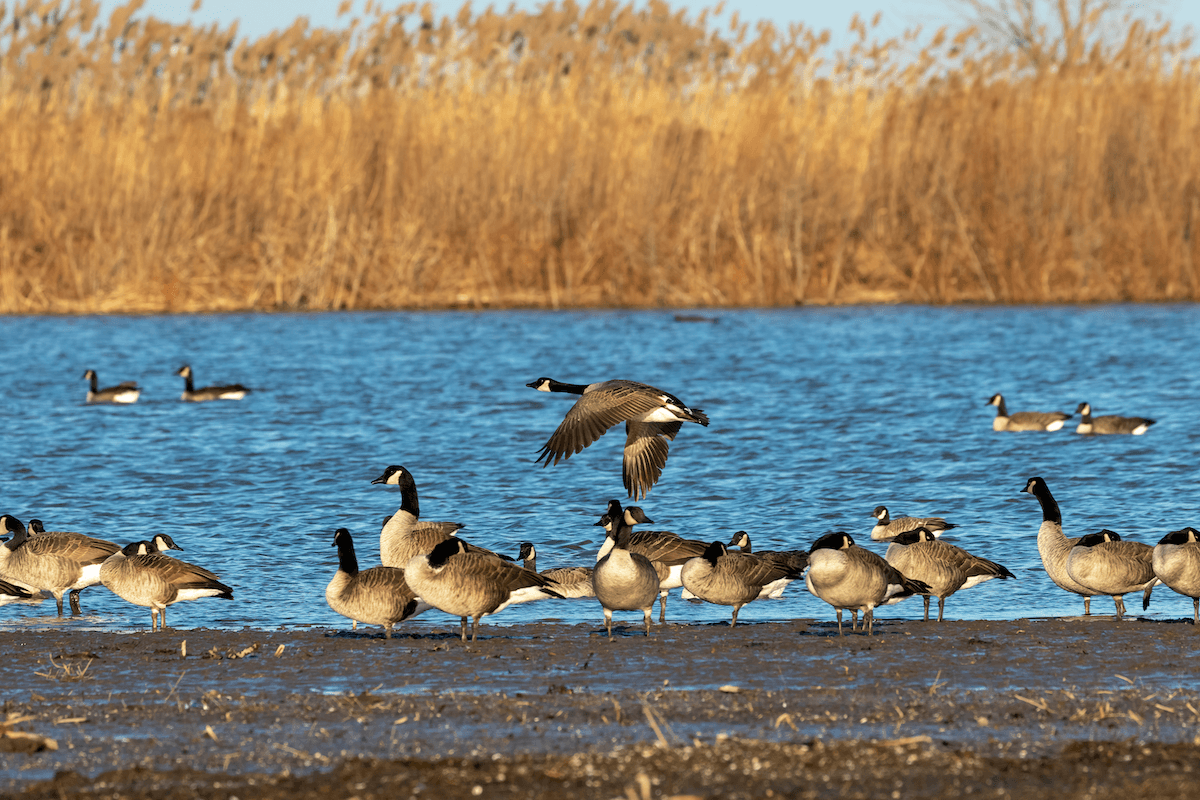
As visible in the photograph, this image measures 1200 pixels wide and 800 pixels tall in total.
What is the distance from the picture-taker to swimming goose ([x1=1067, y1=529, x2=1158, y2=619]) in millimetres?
9531

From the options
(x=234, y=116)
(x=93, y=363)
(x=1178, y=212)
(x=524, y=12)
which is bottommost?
(x=93, y=363)

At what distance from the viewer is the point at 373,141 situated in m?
32.7

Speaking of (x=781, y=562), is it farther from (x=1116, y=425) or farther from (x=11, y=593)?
(x=1116, y=425)

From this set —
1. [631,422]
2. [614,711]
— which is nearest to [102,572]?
[631,422]

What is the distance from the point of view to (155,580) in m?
9.70

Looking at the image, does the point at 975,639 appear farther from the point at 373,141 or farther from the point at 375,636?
the point at 373,141

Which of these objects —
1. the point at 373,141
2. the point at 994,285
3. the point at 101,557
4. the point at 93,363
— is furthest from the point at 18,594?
the point at 994,285

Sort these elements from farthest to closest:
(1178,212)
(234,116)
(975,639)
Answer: (234,116) < (1178,212) < (975,639)

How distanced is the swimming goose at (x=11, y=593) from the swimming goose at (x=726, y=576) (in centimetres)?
435

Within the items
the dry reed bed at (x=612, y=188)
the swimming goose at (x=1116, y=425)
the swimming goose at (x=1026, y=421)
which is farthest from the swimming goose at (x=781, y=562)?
the dry reed bed at (x=612, y=188)

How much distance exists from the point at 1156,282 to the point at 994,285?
10.8 ft

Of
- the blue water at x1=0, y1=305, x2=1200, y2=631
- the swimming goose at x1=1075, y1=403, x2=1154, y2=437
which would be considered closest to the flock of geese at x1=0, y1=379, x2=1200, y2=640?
the blue water at x1=0, y1=305, x2=1200, y2=631

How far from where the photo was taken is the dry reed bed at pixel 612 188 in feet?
103

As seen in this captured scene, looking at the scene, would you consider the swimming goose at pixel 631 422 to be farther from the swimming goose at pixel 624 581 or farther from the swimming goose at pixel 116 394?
the swimming goose at pixel 116 394
